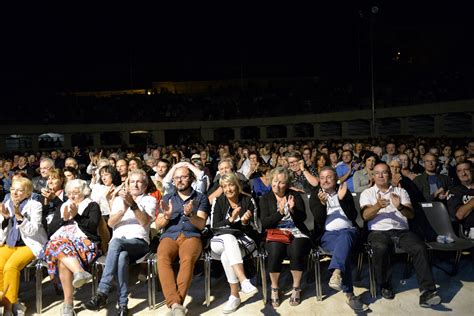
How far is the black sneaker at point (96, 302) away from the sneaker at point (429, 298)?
3085 mm

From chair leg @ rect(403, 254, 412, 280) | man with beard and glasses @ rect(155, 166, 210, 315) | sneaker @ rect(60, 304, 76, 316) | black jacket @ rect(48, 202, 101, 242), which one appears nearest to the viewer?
sneaker @ rect(60, 304, 76, 316)

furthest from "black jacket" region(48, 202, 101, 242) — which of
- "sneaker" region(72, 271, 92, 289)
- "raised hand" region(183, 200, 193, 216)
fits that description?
"raised hand" region(183, 200, 193, 216)

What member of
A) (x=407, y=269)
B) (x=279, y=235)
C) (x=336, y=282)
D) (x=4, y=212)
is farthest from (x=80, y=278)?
(x=407, y=269)

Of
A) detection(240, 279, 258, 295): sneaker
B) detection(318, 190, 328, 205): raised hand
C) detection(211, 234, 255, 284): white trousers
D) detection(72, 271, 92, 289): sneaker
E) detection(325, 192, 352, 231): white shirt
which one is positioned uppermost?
detection(318, 190, 328, 205): raised hand

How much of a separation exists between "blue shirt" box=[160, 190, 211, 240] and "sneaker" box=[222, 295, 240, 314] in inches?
30.8

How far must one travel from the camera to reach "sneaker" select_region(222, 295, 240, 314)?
15.7 ft

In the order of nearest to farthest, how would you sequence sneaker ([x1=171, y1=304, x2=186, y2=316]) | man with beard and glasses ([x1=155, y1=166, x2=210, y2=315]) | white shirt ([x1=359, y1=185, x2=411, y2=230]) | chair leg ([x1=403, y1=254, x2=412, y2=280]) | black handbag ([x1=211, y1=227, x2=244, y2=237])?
sneaker ([x1=171, y1=304, x2=186, y2=316]) → man with beard and glasses ([x1=155, y1=166, x2=210, y2=315]) → black handbag ([x1=211, y1=227, x2=244, y2=237]) → white shirt ([x1=359, y1=185, x2=411, y2=230]) → chair leg ([x1=403, y1=254, x2=412, y2=280])

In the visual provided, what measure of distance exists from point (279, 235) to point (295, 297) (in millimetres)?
648

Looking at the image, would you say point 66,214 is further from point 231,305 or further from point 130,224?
point 231,305

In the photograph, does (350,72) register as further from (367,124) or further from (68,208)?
(68,208)

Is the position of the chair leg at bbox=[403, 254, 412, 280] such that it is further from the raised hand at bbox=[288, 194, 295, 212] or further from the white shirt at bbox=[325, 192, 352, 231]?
the raised hand at bbox=[288, 194, 295, 212]

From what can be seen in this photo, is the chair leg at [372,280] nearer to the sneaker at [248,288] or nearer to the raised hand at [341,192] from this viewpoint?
the raised hand at [341,192]

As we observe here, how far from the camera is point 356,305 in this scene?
15.4 feet

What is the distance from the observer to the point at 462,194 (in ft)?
19.1
